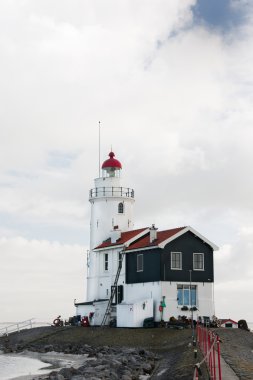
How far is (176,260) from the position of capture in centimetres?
4528

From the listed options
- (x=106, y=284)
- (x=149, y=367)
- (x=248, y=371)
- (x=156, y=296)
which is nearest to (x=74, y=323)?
(x=106, y=284)

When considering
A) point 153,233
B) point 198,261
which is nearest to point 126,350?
point 198,261

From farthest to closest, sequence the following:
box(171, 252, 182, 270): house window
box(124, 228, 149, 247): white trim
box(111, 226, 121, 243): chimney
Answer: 1. box(111, 226, 121, 243): chimney
2. box(124, 228, 149, 247): white trim
3. box(171, 252, 182, 270): house window

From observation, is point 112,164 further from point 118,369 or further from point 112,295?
point 118,369

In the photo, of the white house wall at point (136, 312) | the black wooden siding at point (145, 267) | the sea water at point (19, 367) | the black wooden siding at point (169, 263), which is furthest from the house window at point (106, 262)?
the sea water at point (19, 367)

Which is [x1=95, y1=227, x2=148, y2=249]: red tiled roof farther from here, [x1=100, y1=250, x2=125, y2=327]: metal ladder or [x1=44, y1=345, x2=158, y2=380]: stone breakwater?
[x1=44, y1=345, x2=158, y2=380]: stone breakwater

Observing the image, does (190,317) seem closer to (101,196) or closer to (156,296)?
(156,296)

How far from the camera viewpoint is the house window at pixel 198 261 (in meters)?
46.2

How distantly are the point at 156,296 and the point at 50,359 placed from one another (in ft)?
30.8

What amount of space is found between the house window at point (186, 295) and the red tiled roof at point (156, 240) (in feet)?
12.1

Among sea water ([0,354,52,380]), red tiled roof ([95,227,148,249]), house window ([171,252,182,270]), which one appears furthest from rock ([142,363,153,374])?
red tiled roof ([95,227,148,249])

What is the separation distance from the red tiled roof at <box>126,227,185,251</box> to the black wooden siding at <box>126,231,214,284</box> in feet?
1.48

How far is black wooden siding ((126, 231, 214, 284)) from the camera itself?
146ft

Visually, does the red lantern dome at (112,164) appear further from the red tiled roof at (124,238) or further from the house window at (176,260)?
the house window at (176,260)
